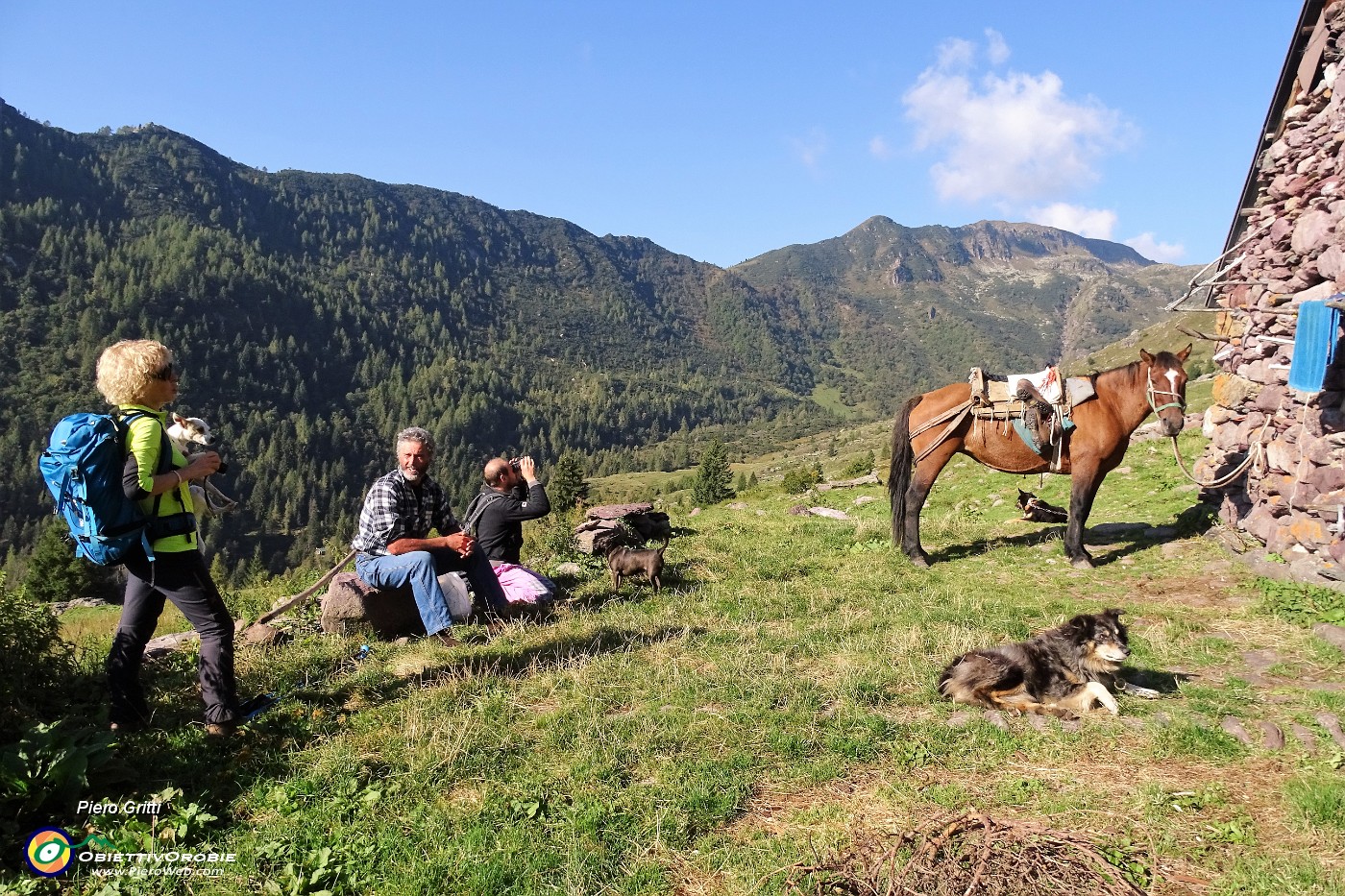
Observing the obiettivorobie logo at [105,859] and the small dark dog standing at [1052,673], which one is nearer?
the obiettivorobie logo at [105,859]

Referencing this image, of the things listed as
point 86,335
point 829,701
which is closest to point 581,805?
point 829,701

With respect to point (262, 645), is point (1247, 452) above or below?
above

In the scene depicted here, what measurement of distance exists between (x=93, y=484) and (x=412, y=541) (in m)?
3.10

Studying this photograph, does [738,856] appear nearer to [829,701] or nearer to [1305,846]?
[829,701]

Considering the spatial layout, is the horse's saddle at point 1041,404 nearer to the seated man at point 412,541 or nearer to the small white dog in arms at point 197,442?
the seated man at point 412,541

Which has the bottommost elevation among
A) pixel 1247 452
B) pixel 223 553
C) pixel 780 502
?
pixel 223 553

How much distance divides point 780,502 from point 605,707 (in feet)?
51.7

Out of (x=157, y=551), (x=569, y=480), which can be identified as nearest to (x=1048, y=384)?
(x=157, y=551)

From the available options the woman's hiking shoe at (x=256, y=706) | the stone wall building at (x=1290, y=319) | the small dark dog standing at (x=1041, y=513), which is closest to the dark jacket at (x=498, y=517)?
the woman's hiking shoe at (x=256, y=706)

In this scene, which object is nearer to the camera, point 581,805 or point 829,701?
point 581,805

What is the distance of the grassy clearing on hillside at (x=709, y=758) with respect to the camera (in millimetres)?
3650

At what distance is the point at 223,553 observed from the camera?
130m

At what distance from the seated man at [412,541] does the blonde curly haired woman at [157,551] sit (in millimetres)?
2058

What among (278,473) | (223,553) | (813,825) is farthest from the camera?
(278,473)
